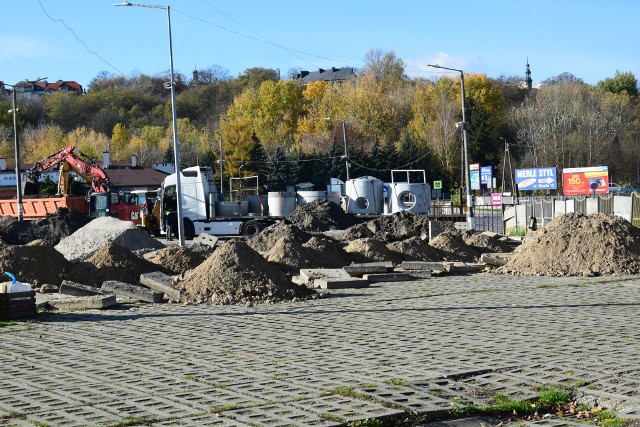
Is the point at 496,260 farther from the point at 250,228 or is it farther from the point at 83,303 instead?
the point at 250,228

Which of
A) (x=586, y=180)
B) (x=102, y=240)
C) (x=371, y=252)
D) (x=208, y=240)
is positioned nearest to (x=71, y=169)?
(x=208, y=240)

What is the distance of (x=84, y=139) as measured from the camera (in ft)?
431

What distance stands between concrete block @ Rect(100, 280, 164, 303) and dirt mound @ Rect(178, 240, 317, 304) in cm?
53

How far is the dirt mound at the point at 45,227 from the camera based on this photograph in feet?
134

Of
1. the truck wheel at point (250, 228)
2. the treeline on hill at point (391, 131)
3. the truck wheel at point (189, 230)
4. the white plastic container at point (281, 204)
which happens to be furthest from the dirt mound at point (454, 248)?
the treeline on hill at point (391, 131)

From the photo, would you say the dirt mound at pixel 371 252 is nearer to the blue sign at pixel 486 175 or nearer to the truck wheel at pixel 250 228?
the truck wheel at pixel 250 228

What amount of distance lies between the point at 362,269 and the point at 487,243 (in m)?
8.57

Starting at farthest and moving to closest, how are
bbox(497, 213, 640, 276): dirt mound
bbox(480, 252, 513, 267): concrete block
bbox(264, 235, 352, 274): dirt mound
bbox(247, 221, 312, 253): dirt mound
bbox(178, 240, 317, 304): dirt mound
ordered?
bbox(247, 221, 312, 253): dirt mound
bbox(480, 252, 513, 267): concrete block
bbox(264, 235, 352, 274): dirt mound
bbox(497, 213, 640, 276): dirt mound
bbox(178, 240, 317, 304): dirt mound

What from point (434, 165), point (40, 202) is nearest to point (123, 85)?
point (434, 165)

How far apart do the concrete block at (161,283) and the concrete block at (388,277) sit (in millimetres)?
5005

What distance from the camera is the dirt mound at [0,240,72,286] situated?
19.6 m

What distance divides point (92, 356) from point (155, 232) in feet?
116

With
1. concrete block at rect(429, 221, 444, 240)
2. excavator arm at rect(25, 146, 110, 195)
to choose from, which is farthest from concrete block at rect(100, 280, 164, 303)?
excavator arm at rect(25, 146, 110, 195)

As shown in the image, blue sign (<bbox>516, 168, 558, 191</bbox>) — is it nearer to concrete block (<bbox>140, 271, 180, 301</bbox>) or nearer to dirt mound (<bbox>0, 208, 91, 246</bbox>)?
dirt mound (<bbox>0, 208, 91, 246</bbox>)
